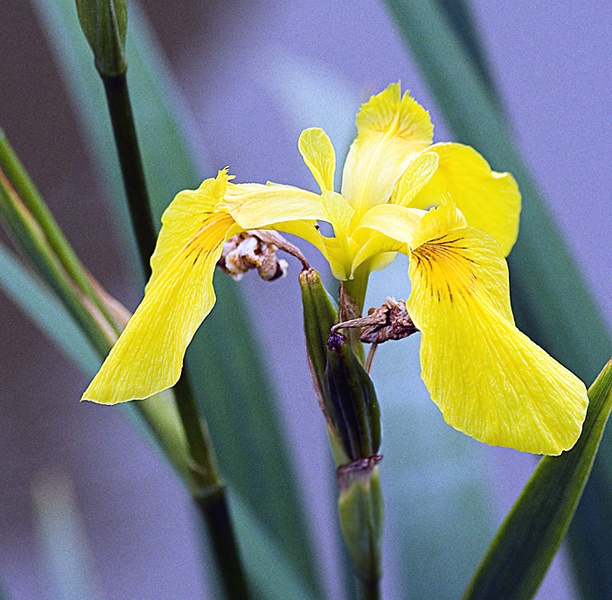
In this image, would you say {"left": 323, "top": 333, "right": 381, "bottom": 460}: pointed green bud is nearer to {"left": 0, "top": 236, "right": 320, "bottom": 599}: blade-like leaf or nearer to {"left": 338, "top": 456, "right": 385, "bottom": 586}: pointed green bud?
{"left": 338, "top": 456, "right": 385, "bottom": 586}: pointed green bud

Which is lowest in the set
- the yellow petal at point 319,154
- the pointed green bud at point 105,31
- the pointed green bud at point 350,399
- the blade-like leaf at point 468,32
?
the pointed green bud at point 350,399

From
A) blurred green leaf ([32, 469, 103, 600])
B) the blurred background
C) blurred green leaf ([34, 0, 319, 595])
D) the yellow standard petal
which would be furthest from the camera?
the blurred background

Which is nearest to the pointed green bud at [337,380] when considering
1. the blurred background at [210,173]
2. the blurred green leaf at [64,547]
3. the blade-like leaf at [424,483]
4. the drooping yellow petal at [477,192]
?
the drooping yellow petal at [477,192]

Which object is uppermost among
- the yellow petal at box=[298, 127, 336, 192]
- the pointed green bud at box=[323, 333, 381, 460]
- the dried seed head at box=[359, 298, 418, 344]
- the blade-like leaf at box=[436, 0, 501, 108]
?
the blade-like leaf at box=[436, 0, 501, 108]

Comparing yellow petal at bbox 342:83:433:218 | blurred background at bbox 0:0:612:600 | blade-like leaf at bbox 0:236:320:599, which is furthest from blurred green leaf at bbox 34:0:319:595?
blurred background at bbox 0:0:612:600

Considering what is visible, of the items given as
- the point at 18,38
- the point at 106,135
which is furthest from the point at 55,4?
the point at 18,38

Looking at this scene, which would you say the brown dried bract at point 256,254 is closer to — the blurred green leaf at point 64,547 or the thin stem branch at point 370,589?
the thin stem branch at point 370,589

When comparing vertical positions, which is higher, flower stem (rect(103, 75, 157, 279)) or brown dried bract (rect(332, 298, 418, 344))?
flower stem (rect(103, 75, 157, 279))

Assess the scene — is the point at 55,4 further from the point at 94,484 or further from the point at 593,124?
the point at 94,484
